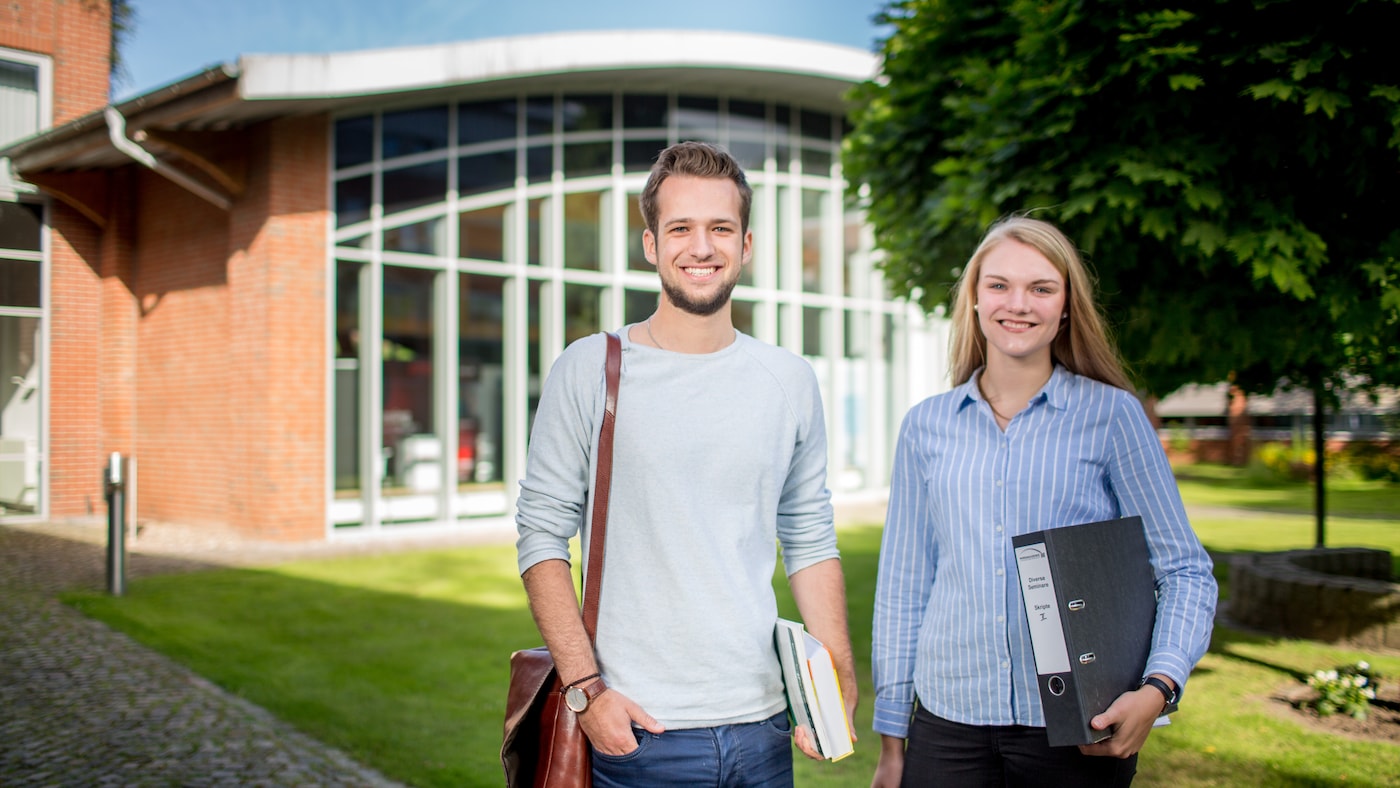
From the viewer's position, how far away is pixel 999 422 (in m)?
2.36

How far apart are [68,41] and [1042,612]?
9309 millimetres

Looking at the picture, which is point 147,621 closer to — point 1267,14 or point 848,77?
point 1267,14

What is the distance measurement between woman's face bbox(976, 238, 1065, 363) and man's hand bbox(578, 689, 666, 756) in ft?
3.65

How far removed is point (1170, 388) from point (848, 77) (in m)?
9.06

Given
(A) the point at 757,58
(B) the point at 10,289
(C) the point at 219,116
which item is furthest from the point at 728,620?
(A) the point at 757,58

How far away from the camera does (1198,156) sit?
15.4ft

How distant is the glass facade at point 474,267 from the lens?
41.8ft

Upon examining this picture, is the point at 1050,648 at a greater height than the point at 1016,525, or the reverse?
the point at 1016,525

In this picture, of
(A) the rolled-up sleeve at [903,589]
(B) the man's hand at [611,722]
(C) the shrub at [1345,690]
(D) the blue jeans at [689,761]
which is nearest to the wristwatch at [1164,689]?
(A) the rolled-up sleeve at [903,589]

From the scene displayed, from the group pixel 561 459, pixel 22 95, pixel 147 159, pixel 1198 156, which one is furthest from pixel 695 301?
pixel 147 159

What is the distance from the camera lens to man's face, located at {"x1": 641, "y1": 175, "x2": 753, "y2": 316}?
2121 millimetres

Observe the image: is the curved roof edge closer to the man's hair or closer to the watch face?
the man's hair

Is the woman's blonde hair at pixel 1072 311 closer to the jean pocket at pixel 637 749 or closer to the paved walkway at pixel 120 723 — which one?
the jean pocket at pixel 637 749

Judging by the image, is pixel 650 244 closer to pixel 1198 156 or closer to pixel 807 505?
pixel 807 505
